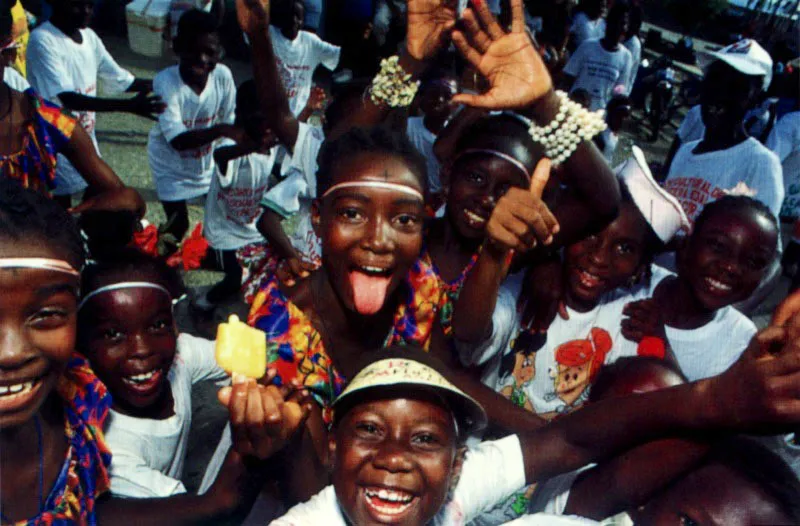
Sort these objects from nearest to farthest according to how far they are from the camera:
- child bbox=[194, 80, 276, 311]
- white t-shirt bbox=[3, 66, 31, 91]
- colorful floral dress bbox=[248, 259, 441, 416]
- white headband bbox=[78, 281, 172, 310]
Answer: colorful floral dress bbox=[248, 259, 441, 416] → white headband bbox=[78, 281, 172, 310] → white t-shirt bbox=[3, 66, 31, 91] → child bbox=[194, 80, 276, 311]

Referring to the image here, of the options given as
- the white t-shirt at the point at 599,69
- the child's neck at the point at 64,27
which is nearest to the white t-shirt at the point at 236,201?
the child's neck at the point at 64,27

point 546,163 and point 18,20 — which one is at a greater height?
point 546,163

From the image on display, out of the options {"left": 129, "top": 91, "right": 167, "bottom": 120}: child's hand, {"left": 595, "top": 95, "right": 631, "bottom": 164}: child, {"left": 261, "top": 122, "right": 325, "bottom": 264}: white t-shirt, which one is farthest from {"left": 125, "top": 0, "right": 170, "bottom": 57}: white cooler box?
{"left": 595, "top": 95, "right": 631, "bottom": 164}: child

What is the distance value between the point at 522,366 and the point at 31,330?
1412 millimetres

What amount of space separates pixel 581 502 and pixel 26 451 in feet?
4.17

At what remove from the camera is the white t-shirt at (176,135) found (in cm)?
372

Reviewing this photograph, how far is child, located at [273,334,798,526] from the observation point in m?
1.38

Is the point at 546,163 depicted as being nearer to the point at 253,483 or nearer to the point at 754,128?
the point at 253,483

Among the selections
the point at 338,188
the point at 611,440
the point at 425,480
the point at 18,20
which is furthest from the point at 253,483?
the point at 18,20

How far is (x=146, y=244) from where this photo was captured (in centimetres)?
207

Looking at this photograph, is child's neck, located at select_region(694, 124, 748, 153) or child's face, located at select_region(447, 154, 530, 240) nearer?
child's face, located at select_region(447, 154, 530, 240)

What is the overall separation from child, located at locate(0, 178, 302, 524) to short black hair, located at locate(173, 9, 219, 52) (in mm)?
2631

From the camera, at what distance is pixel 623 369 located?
1.79m

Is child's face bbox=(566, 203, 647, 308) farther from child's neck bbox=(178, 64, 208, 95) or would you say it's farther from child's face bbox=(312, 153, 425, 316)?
child's neck bbox=(178, 64, 208, 95)
